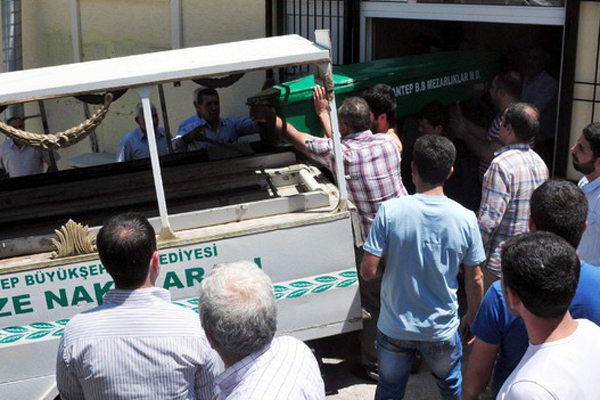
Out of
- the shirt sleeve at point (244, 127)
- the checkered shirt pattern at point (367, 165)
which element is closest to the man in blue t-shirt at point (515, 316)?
the checkered shirt pattern at point (367, 165)

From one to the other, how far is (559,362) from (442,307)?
5.17ft

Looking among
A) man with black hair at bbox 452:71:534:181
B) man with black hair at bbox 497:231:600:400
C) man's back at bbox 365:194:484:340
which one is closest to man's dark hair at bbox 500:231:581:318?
man with black hair at bbox 497:231:600:400

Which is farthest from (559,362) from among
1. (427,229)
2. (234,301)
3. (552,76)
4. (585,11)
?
(552,76)

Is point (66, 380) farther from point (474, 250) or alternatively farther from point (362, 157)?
point (362, 157)

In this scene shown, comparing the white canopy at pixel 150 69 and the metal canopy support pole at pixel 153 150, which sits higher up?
the white canopy at pixel 150 69

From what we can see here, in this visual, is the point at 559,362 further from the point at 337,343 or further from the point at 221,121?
the point at 221,121

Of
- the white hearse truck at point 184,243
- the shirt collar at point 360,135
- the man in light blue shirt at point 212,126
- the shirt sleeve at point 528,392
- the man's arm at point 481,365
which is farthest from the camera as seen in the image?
the man in light blue shirt at point 212,126

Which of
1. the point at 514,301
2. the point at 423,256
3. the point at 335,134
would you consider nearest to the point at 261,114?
the point at 335,134

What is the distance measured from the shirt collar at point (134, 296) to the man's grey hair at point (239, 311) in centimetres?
54

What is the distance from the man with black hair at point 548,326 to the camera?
239 centimetres

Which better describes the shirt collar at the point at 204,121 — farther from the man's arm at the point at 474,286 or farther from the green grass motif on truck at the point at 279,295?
the man's arm at the point at 474,286

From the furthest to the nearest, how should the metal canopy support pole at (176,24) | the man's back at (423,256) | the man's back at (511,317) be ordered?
the metal canopy support pole at (176,24)
the man's back at (423,256)
the man's back at (511,317)

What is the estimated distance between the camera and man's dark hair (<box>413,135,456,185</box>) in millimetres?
3910

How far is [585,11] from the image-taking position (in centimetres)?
614
